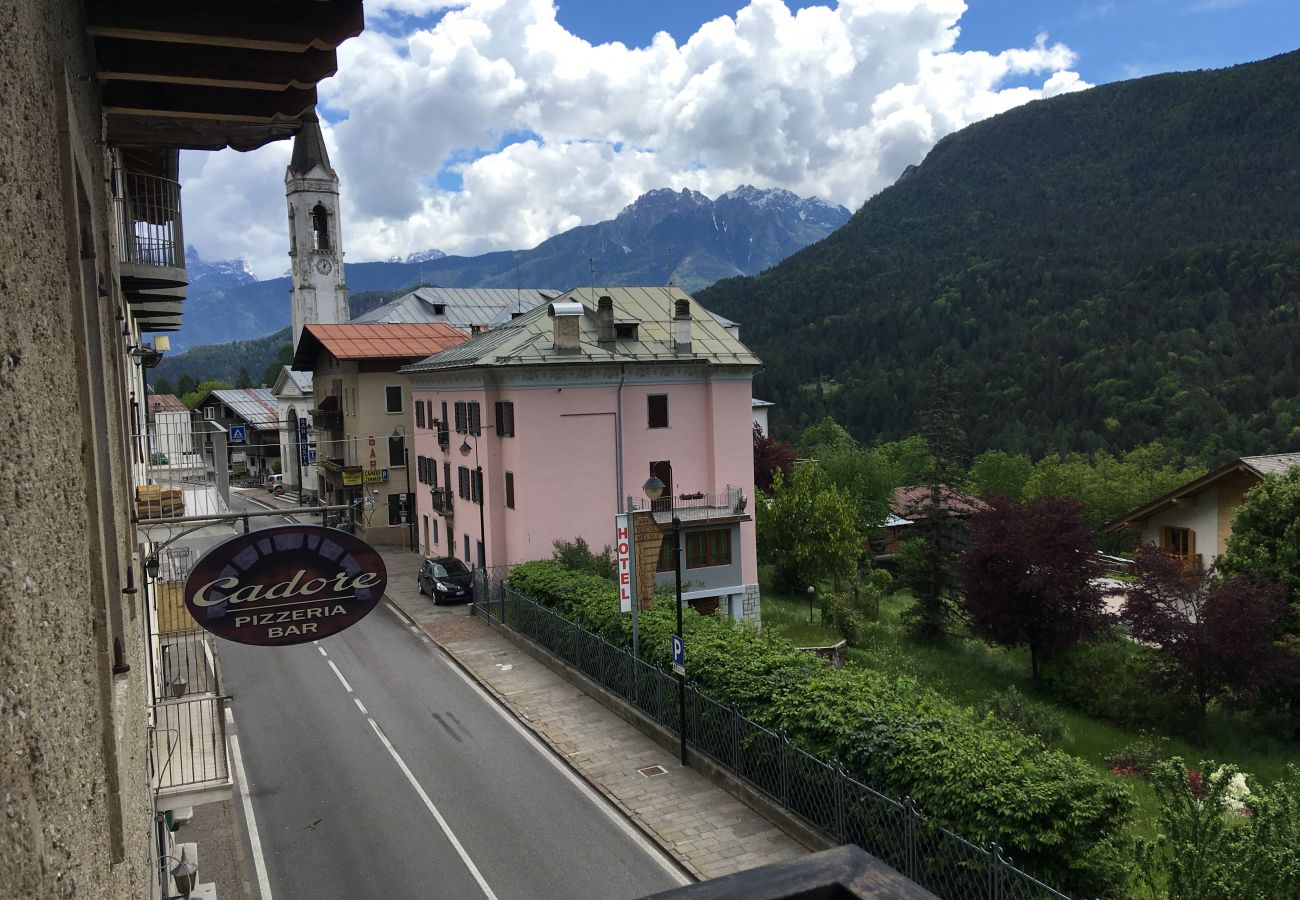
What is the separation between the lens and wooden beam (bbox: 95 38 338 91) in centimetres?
560

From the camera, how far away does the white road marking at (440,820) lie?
13.8 m

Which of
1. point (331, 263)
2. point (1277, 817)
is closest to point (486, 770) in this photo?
point (1277, 817)

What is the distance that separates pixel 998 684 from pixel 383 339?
31.8m

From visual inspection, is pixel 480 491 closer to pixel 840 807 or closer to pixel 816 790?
pixel 816 790

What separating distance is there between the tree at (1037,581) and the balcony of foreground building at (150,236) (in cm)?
2434

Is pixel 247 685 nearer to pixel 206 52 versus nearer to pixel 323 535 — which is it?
pixel 323 535

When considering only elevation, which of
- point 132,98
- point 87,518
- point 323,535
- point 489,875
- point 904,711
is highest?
point 132,98

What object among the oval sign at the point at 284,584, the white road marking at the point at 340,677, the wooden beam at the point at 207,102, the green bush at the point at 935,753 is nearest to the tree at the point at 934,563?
the green bush at the point at 935,753

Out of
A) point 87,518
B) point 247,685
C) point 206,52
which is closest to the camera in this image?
point 87,518

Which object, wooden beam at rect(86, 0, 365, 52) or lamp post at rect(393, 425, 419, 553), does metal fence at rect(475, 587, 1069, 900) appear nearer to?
wooden beam at rect(86, 0, 365, 52)

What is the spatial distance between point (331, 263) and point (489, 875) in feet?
205

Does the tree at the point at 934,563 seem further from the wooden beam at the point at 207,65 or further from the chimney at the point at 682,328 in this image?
the wooden beam at the point at 207,65

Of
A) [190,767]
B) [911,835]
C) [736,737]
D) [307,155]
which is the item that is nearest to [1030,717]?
[736,737]

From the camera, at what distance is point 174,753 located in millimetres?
11609
